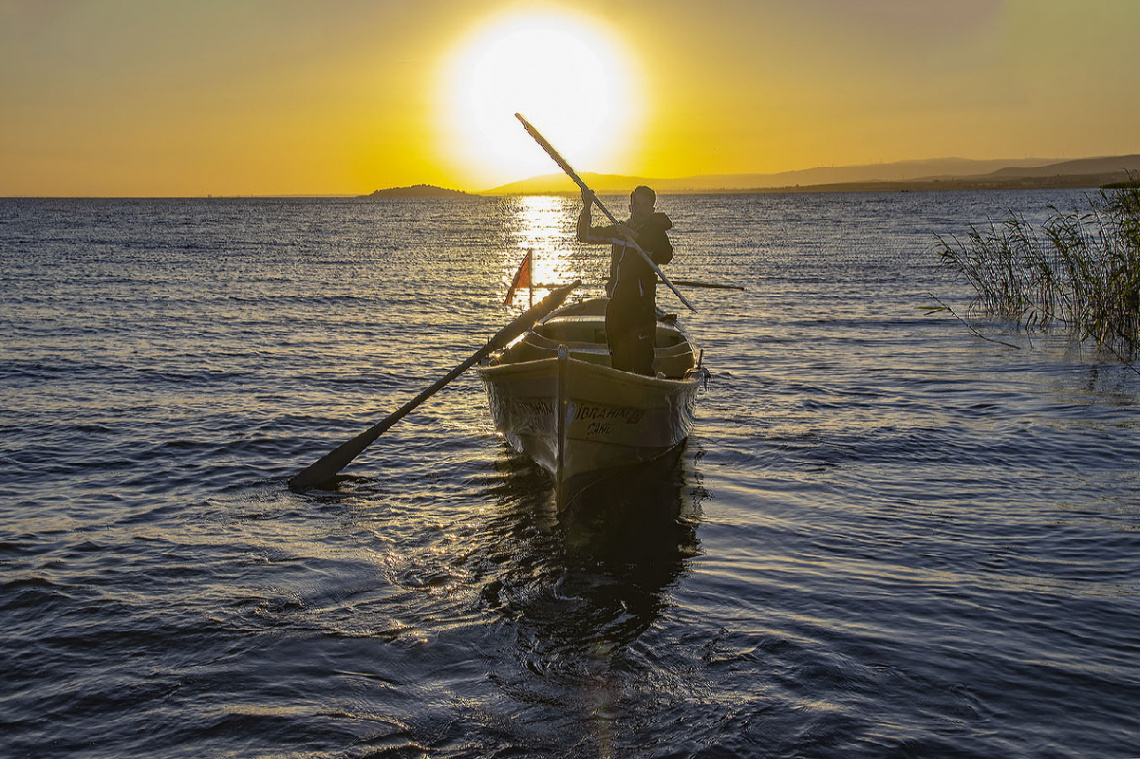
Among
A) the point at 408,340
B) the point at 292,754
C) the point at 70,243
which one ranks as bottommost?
the point at 292,754

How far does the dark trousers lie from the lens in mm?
10492

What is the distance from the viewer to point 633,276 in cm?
1023

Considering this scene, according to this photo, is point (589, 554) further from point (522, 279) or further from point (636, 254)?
point (522, 279)

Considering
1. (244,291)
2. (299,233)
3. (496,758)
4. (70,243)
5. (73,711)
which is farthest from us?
(299,233)

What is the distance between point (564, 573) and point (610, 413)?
239 cm

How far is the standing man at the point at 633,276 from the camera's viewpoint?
1010 centimetres

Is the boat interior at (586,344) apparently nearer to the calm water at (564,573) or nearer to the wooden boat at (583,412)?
the wooden boat at (583,412)

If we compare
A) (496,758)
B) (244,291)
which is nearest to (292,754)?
(496,758)

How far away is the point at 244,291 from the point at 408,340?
1414 centimetres

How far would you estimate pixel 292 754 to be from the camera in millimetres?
5379

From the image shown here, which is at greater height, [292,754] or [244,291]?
[244,291]

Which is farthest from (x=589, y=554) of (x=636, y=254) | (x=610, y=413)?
(x=636, y=254)

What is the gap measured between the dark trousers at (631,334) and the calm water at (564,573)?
1642 millimetres

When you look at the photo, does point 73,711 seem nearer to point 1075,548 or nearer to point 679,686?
point 679,686
